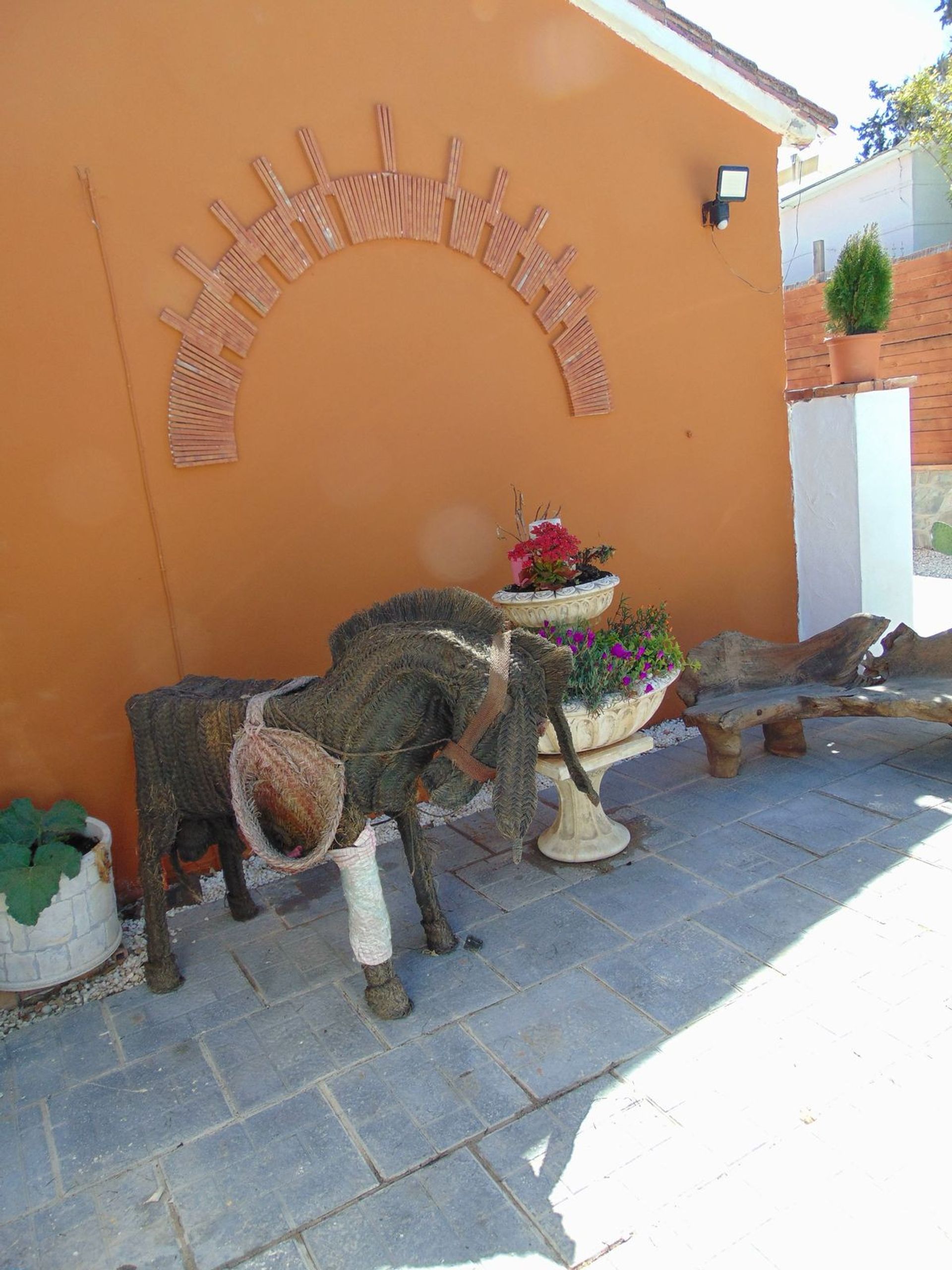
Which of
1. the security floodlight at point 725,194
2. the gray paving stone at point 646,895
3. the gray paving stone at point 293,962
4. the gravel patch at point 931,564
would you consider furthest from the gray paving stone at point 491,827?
the gravel patch at point 931,564

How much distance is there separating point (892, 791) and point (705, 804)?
939 millimetres

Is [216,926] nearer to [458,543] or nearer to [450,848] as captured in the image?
[450,848]

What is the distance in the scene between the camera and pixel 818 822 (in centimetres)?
434

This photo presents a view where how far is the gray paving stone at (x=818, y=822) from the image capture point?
4145 mm

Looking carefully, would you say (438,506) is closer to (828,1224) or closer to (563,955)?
(563,955)

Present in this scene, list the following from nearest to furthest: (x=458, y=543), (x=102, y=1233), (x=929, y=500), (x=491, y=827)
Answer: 1. (x=102, y=1233)
2. (x=491, y=827)
3. (x=458, y=543)
4. (x=929, y=500)

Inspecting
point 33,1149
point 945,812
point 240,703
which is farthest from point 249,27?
point 945,812

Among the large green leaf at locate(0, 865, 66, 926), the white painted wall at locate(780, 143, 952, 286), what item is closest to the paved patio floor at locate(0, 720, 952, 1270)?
the large green leaf at locate(0, 865, 66, 926)

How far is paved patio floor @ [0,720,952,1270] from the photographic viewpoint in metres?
2.30

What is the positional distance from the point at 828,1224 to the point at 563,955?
142cm

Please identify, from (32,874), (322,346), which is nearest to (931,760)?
(322,346)

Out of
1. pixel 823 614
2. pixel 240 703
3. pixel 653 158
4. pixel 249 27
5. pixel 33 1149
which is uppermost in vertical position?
pixel 249 27

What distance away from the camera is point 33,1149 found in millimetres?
2787

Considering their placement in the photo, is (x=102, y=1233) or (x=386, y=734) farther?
(x=386, y=734)
